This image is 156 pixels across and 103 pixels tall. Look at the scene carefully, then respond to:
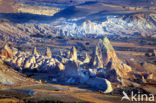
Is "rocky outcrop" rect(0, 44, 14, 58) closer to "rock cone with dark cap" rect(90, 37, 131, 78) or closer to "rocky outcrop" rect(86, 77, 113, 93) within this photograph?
"rock cone with dark cap" rect(90, 37, 131, 78)

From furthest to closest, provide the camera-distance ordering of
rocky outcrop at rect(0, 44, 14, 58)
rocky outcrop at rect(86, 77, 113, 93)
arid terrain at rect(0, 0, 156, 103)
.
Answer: rocky outcrop at rect(0, 44, 14, 58), rocky outcrop at rect(86, 77, 113, 93), arid terrain at rect(0, 0, 156, 103)

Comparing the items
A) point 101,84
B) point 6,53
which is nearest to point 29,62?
point 6,53

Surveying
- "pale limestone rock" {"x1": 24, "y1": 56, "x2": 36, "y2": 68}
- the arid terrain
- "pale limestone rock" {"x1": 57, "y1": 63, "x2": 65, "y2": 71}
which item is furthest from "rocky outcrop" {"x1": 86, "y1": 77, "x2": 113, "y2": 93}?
"pale limestone rock" {"x1": 24, "y1": 56, "x2": 36, "y2": 68}

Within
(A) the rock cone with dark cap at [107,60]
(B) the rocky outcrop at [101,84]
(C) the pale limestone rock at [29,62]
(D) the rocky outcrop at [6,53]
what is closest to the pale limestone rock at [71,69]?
(B) the rocky outcrop at [101,84]

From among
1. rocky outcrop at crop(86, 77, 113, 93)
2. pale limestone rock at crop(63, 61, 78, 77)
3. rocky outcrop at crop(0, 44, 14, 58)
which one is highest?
rocky outcrop at crop(0, 44, 14, 58)

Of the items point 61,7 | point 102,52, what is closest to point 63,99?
point 102,52

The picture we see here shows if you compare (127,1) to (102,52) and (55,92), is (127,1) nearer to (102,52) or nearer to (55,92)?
(102,52)

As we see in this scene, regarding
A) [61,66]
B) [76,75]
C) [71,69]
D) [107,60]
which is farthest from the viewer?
[107,60]

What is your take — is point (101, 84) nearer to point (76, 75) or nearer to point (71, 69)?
point (76, 75)

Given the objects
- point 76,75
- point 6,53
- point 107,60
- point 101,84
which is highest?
point 6,53
